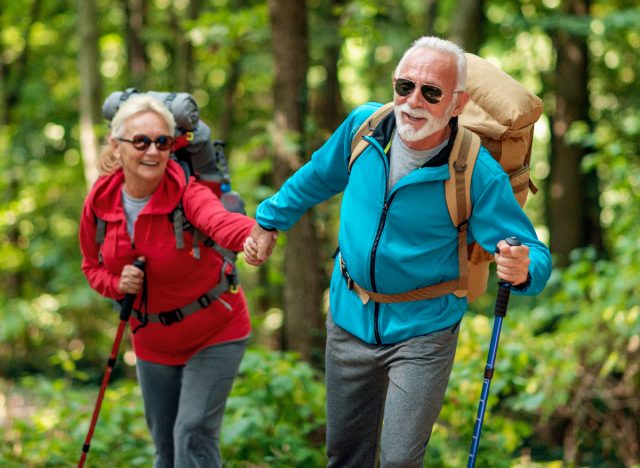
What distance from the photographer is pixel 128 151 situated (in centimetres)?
425

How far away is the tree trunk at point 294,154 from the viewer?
7.34m

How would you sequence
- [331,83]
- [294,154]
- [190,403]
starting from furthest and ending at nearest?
[331,83] → [294,154] → [190,403]

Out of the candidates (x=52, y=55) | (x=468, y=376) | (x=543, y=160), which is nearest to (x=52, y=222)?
(x=52, y=55)

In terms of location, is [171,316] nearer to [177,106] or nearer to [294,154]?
[177,106]

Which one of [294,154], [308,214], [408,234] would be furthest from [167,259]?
[308,214]

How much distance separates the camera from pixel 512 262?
3.26 m

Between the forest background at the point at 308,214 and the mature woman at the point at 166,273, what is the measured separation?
1093mm

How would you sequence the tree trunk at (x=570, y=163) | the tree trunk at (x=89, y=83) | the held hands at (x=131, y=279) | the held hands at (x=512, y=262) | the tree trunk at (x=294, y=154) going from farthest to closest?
the tree trunk at (x=570, y=163) → the tree trunk at (x=89, y=83) → the tree trunk at (x=294, y=154) → the held hands at (x=131, y=279) → the held hands at (x=512, y=262)

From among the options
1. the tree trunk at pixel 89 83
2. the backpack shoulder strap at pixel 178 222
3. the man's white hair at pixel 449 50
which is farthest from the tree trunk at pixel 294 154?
the tree trunk at pixel 89 83

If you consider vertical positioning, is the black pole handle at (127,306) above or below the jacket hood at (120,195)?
below

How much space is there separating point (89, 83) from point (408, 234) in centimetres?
929

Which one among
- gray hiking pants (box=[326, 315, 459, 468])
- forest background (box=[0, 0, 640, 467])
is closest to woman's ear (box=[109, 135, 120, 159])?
gray hiking pants (box=[326, 315, 459, 468])

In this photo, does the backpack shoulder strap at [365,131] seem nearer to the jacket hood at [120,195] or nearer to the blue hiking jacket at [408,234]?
the blue hiking jacket at [408,234]

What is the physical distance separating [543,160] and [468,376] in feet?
38.3
